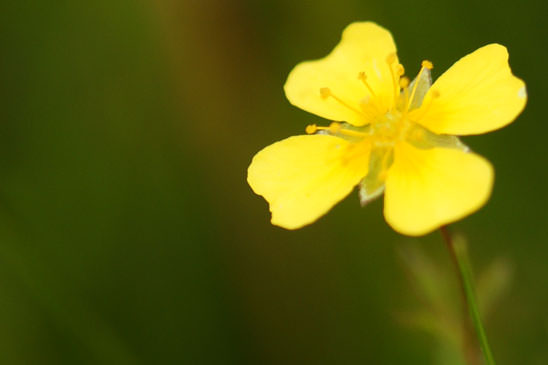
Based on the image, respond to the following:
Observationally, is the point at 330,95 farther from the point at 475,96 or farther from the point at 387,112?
the point at 475,96

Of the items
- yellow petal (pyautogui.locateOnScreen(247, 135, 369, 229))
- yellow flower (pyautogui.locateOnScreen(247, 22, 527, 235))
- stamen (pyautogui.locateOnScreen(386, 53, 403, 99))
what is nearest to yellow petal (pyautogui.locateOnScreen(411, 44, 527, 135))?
yellow flower (pyautogui.locateOnScreen(247, 22, 527, 235))

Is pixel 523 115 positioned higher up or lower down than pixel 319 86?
lower down

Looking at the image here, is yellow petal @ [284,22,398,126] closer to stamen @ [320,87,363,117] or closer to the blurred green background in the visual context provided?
stamen @ [320,87,363,117]

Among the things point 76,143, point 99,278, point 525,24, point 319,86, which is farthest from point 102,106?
point 525,24

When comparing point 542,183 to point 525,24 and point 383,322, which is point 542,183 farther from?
point 383,322

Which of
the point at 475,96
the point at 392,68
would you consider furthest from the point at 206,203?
the point at 475,96

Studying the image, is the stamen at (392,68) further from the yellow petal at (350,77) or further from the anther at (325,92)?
the anther at (325,92)

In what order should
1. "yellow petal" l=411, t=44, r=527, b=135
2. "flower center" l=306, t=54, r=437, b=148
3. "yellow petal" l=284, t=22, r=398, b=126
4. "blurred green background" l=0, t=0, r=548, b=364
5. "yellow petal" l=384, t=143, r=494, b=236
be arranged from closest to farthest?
"yellow petal" l=384, t=143, r=494, b=236 < "yellow petal" l=411, t=44, r=527, b=135 < "flower center" l=306, t=54, r=437, b=148 < "yellow petal" l=284, t=22, r=398, b=126 < "blurred green background" l=0, t=0, r=548, b=364
